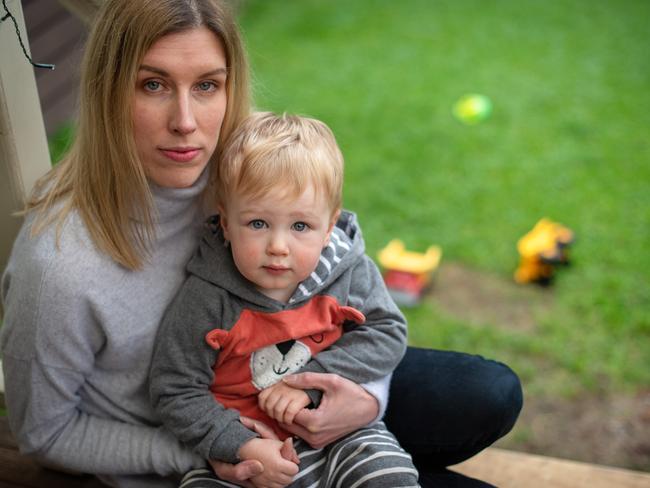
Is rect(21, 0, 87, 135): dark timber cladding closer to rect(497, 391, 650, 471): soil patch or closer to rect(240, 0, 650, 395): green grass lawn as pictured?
rect(240, 0, 650, 395): green grass lawn

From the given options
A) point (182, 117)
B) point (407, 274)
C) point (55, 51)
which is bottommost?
point (407, 274)

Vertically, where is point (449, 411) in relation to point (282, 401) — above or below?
below

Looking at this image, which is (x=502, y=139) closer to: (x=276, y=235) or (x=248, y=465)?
(x=276, y=235)

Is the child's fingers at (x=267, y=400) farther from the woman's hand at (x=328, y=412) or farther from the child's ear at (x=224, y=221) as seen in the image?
the child's ear at (x=224, y=221)

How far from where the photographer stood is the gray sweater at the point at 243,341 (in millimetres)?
1591

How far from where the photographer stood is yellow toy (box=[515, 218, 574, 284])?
11.7ft

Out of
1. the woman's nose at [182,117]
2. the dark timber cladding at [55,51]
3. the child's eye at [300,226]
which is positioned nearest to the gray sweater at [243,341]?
the child's eye at [300,226]

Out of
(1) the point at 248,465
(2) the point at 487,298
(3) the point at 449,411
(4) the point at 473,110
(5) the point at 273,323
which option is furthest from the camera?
(4) the point at 473,110

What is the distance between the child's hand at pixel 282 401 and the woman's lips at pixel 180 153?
0.54m

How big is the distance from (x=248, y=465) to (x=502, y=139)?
12.3 feet

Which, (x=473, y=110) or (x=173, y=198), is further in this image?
(x=473, y=110)

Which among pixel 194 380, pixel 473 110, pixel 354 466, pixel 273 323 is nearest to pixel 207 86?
pixel 273 323

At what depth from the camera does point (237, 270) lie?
1664 mm

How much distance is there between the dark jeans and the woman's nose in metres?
0.84
